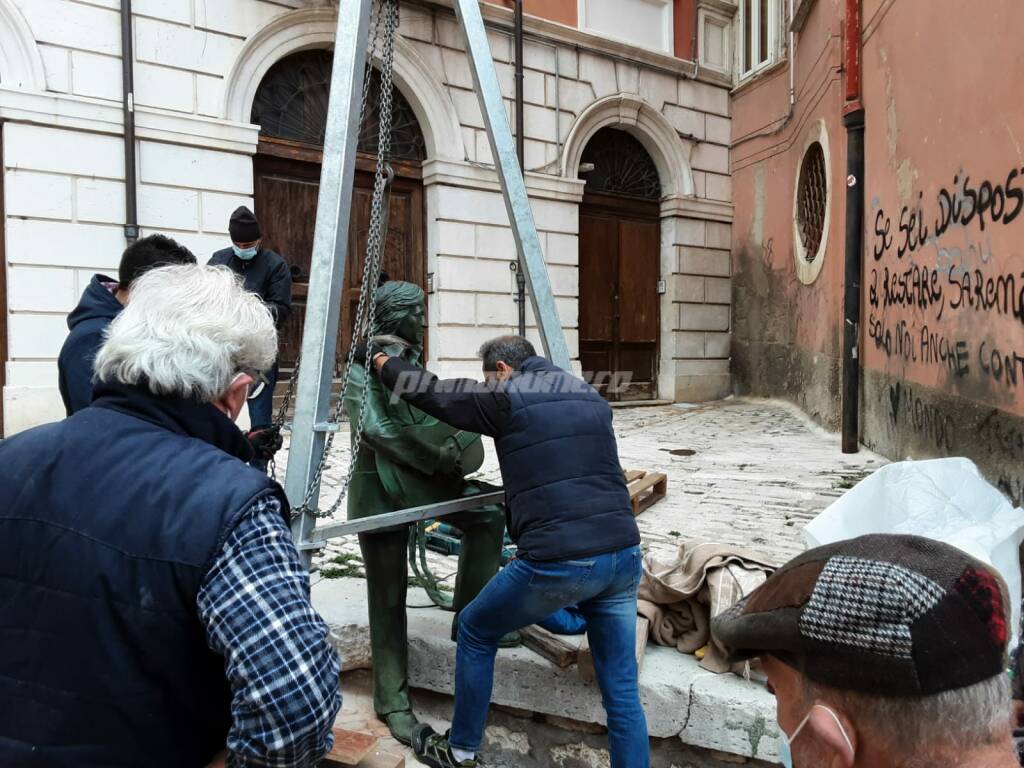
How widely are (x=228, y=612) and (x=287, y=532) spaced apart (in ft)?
0.56

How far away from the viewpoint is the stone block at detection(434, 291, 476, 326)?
32.4 feet

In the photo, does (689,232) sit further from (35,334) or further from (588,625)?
(588,625)

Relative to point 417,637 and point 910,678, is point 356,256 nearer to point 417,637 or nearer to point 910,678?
point 417,637

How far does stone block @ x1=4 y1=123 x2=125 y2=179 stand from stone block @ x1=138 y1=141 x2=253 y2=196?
9.8 inches

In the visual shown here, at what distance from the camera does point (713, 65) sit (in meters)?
12.4

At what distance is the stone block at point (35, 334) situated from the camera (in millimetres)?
7301

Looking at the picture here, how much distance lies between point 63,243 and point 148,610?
24.3 feet

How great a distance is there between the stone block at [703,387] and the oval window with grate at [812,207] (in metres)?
2.61

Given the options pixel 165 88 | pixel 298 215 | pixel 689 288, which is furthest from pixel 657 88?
pixel 165 88

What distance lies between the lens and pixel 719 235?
12805 millimetres

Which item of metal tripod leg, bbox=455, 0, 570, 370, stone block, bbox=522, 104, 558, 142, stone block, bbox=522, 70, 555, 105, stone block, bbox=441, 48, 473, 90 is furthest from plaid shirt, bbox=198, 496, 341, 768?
stone block, bbox=522, 70, 555, 105

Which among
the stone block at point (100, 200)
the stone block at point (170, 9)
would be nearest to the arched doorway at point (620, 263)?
the stone block at point (170, 9)

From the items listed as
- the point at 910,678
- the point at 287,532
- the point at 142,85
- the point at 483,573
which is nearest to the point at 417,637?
the point at 483,573

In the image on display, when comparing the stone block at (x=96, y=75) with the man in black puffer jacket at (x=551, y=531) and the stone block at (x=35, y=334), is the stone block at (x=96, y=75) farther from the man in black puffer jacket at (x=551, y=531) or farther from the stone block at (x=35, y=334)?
the man in black puffer jacket at (x=551, y=531)
